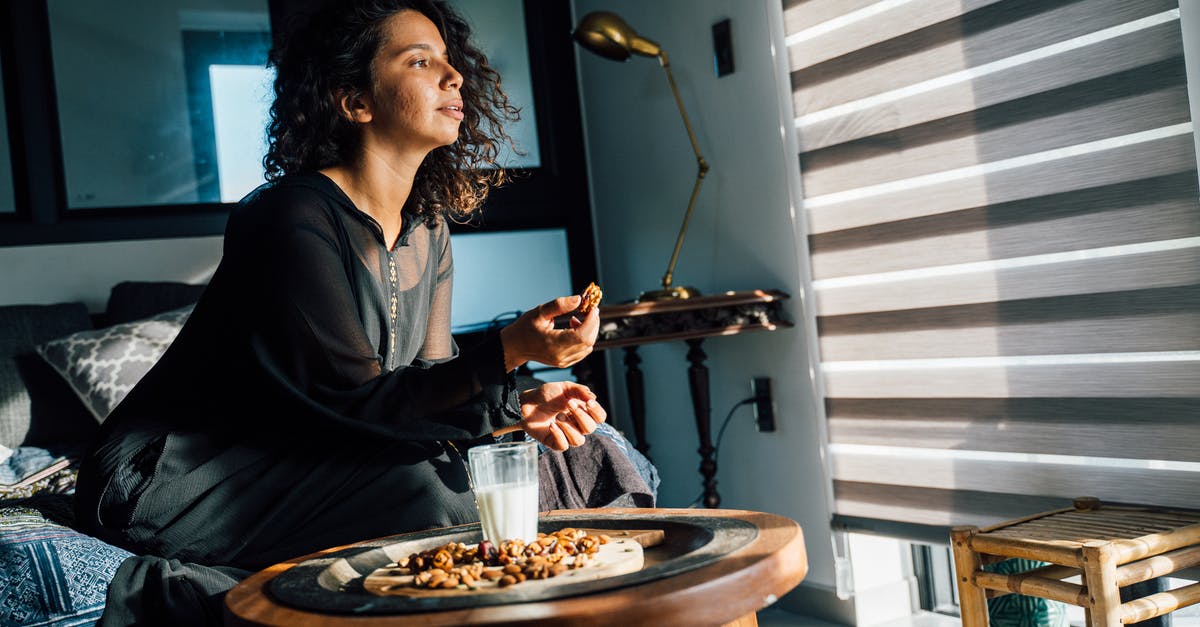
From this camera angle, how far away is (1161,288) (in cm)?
196

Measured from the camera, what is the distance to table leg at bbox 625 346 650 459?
2.93 meters

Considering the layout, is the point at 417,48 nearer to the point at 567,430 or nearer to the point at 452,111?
the point at 452,111

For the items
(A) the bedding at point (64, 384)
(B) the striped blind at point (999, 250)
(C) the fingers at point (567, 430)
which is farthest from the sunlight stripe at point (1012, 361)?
(C) the fingers at point (567, 430)

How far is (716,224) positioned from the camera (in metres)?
2.98

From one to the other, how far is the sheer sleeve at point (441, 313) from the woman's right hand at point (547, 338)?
62 cm

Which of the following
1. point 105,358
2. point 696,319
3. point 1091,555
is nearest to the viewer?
point 1091,555

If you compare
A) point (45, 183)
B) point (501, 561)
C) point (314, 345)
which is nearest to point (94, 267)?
point (45, 183)

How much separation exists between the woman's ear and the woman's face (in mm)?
11

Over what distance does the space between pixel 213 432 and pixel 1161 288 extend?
1.64 meters

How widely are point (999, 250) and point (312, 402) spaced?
1.50m

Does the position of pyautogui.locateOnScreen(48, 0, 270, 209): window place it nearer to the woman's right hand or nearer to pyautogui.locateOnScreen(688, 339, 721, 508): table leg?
pyautogui.locateOnScreen(688, 339, 721, 508): table leg

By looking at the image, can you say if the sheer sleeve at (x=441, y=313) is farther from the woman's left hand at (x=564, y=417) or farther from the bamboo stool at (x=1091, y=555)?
the bamboo stool at (x=1091, y=555)

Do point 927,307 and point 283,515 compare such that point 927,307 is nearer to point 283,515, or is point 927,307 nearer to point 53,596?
point 283,515

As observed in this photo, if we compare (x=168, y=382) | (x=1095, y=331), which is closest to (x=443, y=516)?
(x=168, y=382)
